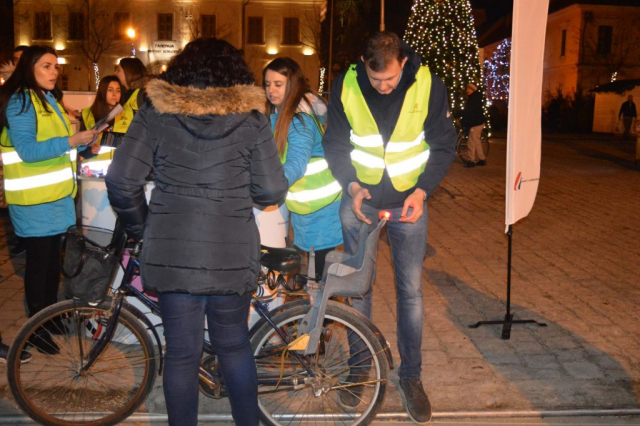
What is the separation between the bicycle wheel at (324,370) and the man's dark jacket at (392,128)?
75 centimetres

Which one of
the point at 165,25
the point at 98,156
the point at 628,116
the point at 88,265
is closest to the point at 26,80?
the point at 98,156

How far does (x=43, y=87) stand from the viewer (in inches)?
198

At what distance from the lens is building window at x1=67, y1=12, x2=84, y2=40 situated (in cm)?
5188

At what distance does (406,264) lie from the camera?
4.25 meters

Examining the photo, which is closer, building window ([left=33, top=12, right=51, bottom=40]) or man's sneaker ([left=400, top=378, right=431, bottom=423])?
man's sneaker ([left=400, top=378, right=431, bottom=423])

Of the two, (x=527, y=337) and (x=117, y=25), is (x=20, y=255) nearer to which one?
(x=527, y=337)

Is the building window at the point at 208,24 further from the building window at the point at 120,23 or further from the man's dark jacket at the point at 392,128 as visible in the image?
the man's dark jacket at the point at 392,128

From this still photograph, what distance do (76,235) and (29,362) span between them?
800mm

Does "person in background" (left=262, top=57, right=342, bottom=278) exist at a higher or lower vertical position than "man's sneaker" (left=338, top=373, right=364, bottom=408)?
higher

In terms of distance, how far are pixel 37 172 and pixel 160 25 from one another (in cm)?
Result: 5008

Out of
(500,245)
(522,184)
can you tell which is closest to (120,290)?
(522,184)

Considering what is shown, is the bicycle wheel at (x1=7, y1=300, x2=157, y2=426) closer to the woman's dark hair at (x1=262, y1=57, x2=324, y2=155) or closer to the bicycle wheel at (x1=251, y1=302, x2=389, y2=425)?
the bicycle wheel at (x1=251, y1=302, x2=389, y2=425)

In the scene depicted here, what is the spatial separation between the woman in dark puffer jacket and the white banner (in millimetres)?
2346

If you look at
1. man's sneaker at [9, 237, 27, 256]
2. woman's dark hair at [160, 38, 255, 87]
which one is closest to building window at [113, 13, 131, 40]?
man's sneaker at [9, 237, 27, 256]
